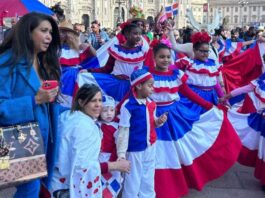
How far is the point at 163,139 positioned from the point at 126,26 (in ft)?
5.48

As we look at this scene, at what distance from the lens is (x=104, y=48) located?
568cm

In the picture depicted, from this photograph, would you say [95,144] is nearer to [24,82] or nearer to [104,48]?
[24,82]

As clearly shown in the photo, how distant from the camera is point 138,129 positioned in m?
3.32

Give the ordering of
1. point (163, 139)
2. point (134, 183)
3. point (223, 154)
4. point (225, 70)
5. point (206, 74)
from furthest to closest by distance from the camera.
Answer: point (225, 70) → point (206, 74) → point (223, 154) → point (163, 139) → point (134, 183)

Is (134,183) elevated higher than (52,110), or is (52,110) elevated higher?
(52,110)

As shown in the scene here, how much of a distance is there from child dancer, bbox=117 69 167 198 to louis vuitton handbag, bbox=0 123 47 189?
1.14 metres

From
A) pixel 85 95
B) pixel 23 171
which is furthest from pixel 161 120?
pixel 23 171

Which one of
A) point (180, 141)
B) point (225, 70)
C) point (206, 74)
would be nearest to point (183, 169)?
point (180, 141)

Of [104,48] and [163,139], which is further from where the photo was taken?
[104,48]

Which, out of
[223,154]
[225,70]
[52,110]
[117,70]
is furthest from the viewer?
[225,70]

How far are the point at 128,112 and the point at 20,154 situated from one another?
4.33ft

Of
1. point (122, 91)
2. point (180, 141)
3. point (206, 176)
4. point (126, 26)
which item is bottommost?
point (206, 176)

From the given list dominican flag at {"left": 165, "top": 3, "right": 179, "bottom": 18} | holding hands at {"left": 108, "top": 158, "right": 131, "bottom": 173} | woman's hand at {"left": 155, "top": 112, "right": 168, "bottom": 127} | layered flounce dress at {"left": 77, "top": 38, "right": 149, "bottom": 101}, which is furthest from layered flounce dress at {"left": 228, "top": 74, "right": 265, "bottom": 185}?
dominican flag at {"left": 165, "top": 3, "right": 179, "bottom": 18}

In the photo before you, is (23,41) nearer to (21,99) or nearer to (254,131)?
(21,99)
